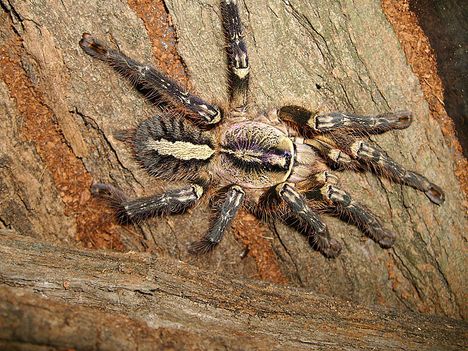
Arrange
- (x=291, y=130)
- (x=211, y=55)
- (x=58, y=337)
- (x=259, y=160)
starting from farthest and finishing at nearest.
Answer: (x=291, y=130), (x=259, y=160), (x=211, y=55), (x=58, y=337)

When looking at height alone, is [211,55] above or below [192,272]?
above

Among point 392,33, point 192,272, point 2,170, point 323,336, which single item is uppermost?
point 392,33

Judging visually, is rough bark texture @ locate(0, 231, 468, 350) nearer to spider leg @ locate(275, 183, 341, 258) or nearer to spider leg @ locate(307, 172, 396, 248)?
spider leg @ locate(275, 183, 341, 258)

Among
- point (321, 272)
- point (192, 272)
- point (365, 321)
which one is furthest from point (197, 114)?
point (365, 321)

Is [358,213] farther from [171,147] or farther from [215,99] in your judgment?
[171,147]

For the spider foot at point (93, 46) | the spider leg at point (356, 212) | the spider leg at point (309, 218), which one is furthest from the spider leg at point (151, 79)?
the spider leg at point (356, 212)

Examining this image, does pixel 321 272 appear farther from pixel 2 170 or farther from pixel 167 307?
pixel 2 170

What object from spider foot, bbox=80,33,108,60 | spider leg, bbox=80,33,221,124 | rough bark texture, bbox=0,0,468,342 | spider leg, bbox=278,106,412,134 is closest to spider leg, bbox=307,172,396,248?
rough bark texture, bbox=0,0,468,342
